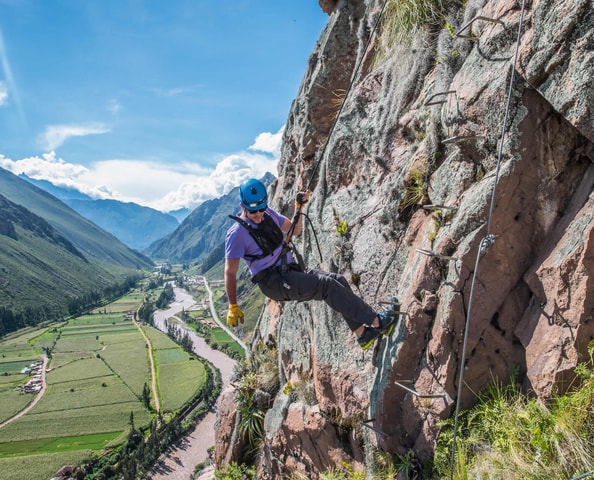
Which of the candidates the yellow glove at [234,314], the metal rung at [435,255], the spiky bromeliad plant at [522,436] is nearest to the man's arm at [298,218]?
the yellow glove at [234,314]

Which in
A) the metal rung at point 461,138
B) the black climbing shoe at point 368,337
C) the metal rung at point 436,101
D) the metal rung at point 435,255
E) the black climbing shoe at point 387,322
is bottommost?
the black climbing shoe at point 368,337

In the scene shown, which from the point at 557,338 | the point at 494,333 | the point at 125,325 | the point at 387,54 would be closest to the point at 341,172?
the point at 387,54

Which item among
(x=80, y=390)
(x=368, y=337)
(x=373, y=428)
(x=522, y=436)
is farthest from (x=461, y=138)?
(x=80, y=390)

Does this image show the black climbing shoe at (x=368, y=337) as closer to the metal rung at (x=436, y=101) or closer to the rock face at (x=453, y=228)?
the rock face at (x=453, y=228)

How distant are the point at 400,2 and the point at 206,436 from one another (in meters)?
78.7

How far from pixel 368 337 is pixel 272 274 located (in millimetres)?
2026

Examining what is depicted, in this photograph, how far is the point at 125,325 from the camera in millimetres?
157250

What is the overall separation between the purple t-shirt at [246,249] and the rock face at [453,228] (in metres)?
1.63

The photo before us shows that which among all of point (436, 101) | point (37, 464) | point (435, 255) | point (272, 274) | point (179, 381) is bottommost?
point (37, 464)

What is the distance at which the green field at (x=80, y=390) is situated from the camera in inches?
2689

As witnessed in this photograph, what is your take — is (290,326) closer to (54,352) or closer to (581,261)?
(581,261)

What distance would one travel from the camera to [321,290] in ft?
21.8

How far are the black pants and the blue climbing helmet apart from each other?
4.01 feet

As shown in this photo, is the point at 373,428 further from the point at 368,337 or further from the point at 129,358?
the point at 129,358
